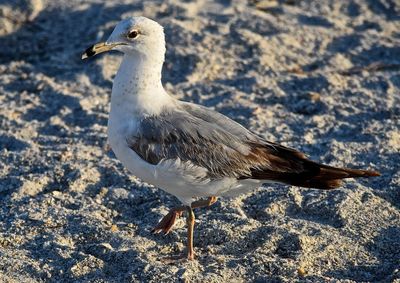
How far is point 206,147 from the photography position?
502 cm

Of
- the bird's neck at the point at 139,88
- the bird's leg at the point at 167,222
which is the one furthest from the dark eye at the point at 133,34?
the bird's leg at the point at 167,222

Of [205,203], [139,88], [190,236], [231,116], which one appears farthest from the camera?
[231,116]

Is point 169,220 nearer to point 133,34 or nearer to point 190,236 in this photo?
point 190,236

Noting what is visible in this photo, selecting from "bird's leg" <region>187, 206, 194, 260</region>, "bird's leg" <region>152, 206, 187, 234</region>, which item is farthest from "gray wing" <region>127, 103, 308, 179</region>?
"bird's leg" <region>152, 206, 187, 234</region>

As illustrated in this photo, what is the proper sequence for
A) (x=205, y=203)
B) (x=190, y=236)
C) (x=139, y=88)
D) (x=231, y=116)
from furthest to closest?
1. (x=231, y=116)
2. (x=205, y=203)
3. (x=139, y=88)
4. (x=190, y=236)

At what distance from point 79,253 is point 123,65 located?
129 centimetres

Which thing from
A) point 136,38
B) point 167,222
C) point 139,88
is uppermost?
point 136,38

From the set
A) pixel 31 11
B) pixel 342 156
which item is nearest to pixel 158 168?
pixel 342 156

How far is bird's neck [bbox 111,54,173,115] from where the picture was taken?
16.8 ft

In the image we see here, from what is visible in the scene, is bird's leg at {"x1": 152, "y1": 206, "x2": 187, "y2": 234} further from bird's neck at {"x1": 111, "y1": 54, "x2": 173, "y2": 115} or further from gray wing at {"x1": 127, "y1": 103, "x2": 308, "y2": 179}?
bird's neck at {"x1": 111, "y1": 54, "x2": 173, "y2": 115}

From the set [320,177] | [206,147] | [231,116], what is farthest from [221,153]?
[231,116]

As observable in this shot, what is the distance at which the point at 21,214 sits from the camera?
538cm

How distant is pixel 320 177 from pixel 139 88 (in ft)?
4.35

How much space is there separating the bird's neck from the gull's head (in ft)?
0.16
